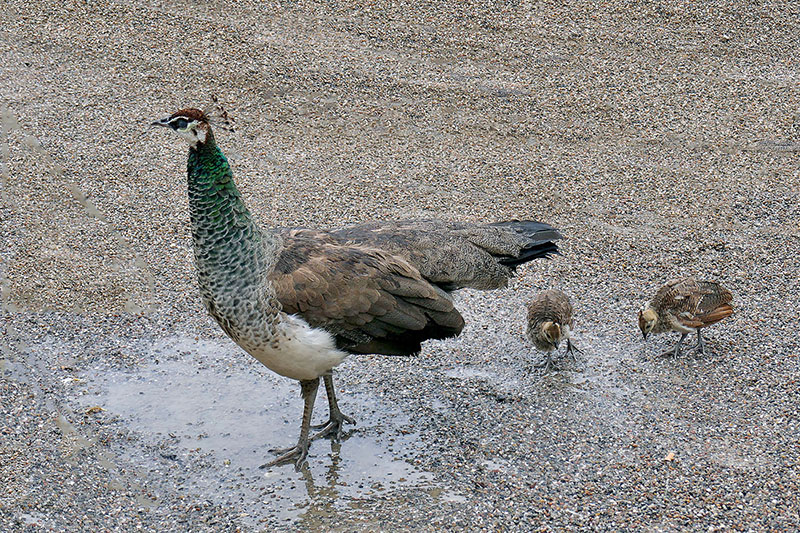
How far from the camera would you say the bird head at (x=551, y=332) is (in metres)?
6.27

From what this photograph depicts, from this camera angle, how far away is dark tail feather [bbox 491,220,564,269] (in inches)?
255

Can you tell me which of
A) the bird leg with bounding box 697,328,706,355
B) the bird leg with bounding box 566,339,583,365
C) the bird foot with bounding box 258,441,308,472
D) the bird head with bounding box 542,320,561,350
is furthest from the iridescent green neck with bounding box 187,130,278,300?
the bird leg with bounding box 697,328,706,355

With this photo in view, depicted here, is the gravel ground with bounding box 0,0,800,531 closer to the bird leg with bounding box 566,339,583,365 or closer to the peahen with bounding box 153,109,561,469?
the bird leg with bounding box 566,339,583,365

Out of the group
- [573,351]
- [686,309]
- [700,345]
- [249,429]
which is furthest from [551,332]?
[249,429]

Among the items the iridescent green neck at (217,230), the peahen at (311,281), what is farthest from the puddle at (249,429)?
the iridescent green neck at (217,230)

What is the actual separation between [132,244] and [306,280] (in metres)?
3.03

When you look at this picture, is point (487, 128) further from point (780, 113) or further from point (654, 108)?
point (780, 113)

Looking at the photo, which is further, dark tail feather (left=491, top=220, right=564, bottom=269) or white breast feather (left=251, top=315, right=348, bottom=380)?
dark tail feather (left=491, top=220, right=564, bottom=269)

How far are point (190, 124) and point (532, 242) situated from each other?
2.52 meters

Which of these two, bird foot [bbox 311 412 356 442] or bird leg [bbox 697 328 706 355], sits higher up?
bird leg [bbox 697 328 706 355]

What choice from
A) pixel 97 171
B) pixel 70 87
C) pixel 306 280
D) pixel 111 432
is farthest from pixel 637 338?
pixel 70 87

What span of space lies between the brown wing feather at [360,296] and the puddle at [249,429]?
25.6 inches

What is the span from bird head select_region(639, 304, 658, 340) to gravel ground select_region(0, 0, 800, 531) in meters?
0.20

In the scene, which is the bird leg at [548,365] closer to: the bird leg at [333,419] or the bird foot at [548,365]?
the bird foot at [548,365]
